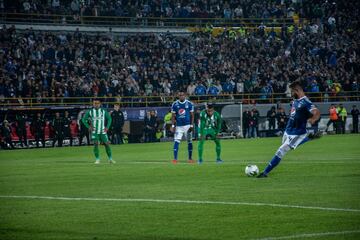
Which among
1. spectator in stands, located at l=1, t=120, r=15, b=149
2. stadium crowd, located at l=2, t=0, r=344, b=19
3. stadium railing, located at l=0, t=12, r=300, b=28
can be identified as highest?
stadium crowd, located at l=2, t=0, r=344, b=19

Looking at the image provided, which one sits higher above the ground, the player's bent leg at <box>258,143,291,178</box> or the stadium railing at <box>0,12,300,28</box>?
the stadium railing at <box>0,12,300,28</box>

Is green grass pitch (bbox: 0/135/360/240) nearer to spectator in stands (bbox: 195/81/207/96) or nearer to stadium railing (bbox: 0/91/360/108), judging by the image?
stadium railing (bbox: 0/91/360/108)

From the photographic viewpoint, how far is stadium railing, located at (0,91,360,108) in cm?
4394

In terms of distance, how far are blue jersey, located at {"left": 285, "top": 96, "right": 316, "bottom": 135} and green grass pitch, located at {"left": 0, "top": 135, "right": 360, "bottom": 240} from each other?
1133 millimetres

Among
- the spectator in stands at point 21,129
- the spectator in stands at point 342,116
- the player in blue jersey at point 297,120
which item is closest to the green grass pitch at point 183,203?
the player in blue jersey at point 297,120

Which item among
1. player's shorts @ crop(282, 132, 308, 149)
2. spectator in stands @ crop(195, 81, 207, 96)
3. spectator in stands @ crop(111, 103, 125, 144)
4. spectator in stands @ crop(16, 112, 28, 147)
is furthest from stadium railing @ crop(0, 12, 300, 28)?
player's shorts @ crop(282, 132, 308, 149)

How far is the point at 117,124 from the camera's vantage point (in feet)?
146

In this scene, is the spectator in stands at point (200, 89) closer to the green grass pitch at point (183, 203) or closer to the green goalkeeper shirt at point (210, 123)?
the green goalkeeper shirt at point (210, 123)

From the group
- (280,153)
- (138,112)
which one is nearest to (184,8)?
(138,112)

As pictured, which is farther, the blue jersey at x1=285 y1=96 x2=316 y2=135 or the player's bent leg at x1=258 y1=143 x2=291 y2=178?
the blue jersey at x1=285 y1=96 x2=316 y2=135

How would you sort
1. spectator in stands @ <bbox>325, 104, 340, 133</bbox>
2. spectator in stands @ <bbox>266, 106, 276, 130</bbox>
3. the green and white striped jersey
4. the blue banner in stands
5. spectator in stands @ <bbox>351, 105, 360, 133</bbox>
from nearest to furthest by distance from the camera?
1. the green and white striped jersey
2. the blue banner in stands
3. spectator in stands @ <bbox>266, 106, 276, 130</bbox>
4. spectator in stands @ <bbox>325, 104, 340, 133</bbox>
5. spectator in stands @ <bbox>351, 105, 360, 133</bbox>

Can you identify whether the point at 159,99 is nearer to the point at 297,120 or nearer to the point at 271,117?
the point at 271,117

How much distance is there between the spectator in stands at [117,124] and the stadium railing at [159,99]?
1852mm

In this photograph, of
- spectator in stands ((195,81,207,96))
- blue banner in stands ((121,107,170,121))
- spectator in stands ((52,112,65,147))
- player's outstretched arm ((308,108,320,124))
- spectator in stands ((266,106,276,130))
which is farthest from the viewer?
spectator in stands ((266,106,276,130))
